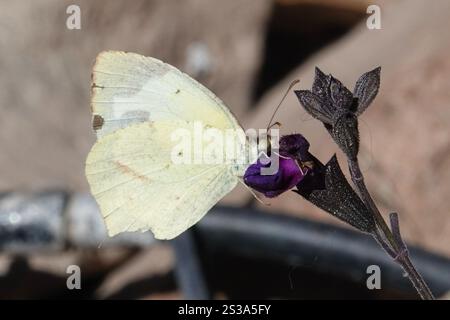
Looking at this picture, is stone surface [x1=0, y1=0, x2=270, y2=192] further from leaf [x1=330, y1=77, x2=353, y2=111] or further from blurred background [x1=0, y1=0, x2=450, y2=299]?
leaf [x1=330, y1=77, x2=353, y2=111]

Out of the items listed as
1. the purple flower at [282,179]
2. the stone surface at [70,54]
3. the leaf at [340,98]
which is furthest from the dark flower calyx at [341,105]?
the stone surface at [70,54]

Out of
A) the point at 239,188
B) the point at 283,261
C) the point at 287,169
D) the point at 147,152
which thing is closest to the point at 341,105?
the point at 287,169

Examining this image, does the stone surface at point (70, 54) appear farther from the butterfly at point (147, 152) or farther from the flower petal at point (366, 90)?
the flower petal at point (366, 90)

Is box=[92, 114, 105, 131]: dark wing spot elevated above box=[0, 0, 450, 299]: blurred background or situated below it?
below

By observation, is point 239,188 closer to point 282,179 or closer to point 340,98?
point 282,179

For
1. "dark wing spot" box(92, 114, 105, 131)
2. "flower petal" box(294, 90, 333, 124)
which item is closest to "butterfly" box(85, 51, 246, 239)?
"dark wing spot" box(92, 114, 105, 131)

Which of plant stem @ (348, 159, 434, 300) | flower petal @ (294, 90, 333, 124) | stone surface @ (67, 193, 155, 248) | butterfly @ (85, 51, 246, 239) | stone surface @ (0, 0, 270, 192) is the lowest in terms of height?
plant stem @ (348, 159, 434, 300)

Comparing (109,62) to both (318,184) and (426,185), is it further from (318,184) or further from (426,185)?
(426,185)
